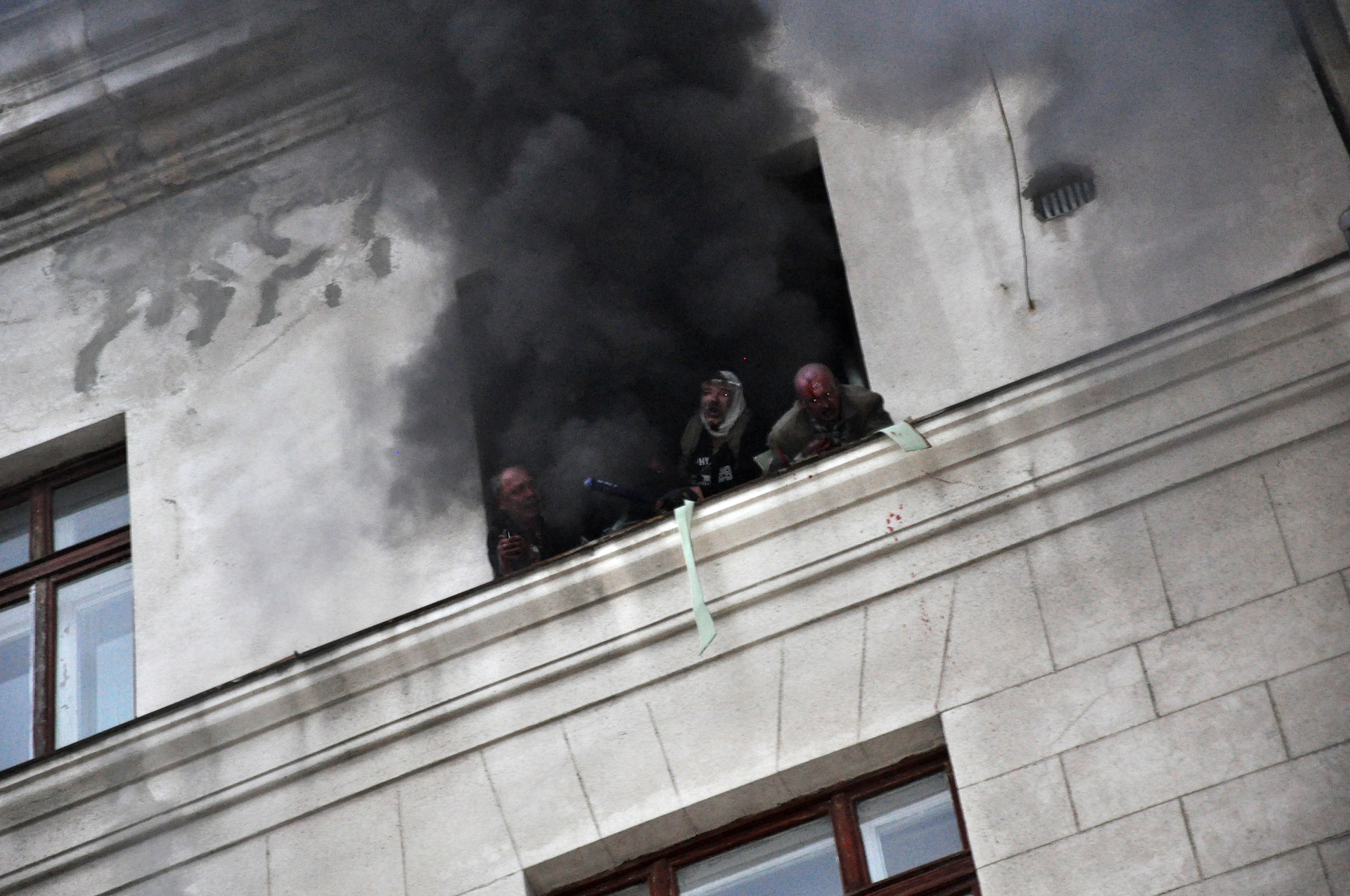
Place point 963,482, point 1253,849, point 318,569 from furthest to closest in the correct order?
point 318,569 → point 963,482 → point 1253,849

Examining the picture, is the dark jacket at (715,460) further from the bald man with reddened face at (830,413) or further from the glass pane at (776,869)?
the glass pane at (776,869)

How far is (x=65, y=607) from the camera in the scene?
13133mm

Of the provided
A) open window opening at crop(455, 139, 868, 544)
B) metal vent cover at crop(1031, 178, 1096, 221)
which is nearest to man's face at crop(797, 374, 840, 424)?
open window opening at crop(455, 139, 868, 544)

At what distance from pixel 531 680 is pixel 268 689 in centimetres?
128

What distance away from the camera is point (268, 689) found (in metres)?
11.5

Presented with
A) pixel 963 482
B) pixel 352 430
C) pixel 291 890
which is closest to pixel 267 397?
pixel 352 430

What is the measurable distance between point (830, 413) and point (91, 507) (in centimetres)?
432

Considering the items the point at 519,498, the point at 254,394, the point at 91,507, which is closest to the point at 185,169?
the point at 254,394

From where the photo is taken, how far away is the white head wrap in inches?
497

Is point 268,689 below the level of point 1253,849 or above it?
above

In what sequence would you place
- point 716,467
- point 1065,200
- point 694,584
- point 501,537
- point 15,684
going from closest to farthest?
1. point 694,584
2. point 1065,200
3. point 501,537
4. point 716,467
5. point 15,684

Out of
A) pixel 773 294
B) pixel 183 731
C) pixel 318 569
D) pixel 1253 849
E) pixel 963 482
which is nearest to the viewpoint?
pixel 1253 849

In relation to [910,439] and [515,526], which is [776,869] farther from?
[515,526]

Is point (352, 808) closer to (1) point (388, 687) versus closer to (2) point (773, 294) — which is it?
(1) point (388, 687)
